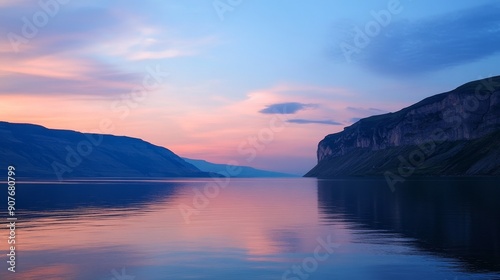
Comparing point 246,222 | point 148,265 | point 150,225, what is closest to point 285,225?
point 246,222

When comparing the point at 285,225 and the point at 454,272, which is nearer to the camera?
the point at 454,272

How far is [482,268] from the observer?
28500 mm

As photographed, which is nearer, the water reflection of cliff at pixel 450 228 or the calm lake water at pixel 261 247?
the calm lake water at pixel 261 247

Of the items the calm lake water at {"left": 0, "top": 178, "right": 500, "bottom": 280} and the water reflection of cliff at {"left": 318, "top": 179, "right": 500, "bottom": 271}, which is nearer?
the calm lake water at {"left": 0, "top": 178, "right": 500, "bottom": 280}

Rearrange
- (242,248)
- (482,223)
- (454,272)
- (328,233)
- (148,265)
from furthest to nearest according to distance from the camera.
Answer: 1. (482,223)
2. (328,233)
3. (242,248)
4. (148,265)
5. (454,272)

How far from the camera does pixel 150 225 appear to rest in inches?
2087

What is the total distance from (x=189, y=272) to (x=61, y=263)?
27.3 feet

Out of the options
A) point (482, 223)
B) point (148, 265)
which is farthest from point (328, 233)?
point (148, 265)

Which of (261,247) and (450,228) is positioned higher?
(450,228)

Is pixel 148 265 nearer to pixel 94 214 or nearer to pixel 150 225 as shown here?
pixel 150 225

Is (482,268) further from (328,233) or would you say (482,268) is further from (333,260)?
(328,233)

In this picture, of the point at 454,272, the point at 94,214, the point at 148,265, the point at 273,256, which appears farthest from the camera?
the point at 94,214

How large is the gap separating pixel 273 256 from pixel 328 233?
1208 cm

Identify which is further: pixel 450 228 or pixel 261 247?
pixel 450 228
